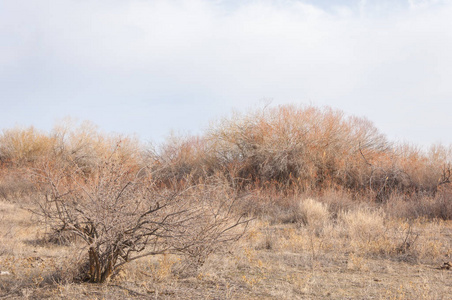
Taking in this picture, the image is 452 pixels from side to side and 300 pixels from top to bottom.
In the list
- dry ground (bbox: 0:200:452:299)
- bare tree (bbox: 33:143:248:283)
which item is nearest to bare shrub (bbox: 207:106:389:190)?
dry ground (bbox: 0:200:452:299)

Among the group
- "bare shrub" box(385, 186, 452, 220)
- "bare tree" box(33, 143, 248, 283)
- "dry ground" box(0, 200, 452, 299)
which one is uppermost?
"bare tree" box(33, 143, 248, 283)

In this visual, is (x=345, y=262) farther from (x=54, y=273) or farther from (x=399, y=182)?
(x=399, y=182)

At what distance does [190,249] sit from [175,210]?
715 millimetres

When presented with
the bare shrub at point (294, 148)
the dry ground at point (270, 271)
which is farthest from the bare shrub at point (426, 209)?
the bare shrub at point (294, 148)

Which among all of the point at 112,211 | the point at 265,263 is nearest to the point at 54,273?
the point at 112,211

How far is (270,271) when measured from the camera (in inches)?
251

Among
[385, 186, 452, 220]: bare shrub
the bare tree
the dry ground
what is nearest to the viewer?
the bare tree

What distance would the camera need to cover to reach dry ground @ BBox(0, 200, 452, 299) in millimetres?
5109

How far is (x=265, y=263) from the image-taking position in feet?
22.5

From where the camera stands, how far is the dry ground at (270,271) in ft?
16.8

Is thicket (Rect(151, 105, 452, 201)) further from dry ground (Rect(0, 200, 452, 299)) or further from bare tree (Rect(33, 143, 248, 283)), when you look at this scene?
bare tree (Rect(33, 143, 248, 283))

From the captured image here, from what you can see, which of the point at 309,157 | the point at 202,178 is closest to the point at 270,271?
the point at 202,178

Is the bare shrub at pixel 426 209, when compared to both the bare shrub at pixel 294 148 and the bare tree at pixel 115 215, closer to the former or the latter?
the bare shrub at pixel 294 148

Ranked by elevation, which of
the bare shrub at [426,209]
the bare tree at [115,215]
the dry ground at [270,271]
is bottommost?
the bare shrub at [426,209]
